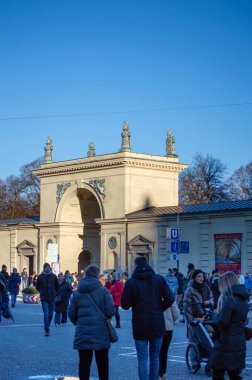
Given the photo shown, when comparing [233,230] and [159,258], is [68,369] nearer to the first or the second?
[233,230]

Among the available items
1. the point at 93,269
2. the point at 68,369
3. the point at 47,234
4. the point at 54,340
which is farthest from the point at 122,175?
the point at 93,269

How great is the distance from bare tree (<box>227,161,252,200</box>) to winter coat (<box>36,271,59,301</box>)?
62.3 meters

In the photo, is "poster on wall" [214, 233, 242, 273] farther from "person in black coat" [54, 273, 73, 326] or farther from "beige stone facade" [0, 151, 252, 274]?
"person in black coat" [54, 273, 73, 326]

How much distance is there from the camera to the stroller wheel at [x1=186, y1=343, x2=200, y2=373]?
1441 centimetres

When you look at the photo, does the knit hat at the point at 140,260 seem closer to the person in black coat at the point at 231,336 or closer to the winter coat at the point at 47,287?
the person in black coat at the point at 231,336

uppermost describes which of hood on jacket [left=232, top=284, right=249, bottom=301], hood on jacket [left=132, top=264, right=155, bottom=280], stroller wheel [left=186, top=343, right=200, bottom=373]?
hood on jacket [left=132, top=264, right=155, bottom=280]

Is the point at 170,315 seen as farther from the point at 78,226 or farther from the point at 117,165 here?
the point at 78,226

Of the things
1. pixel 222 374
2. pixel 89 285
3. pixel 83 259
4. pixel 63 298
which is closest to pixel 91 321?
pixel 89 285

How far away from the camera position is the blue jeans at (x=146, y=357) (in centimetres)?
1138

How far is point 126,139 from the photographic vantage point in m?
57.4

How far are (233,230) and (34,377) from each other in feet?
117

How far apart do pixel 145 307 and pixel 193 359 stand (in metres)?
3.62

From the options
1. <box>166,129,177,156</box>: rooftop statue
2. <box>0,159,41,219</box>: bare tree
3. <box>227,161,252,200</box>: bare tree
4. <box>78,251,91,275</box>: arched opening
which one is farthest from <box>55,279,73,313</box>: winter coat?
<box>0,159,41,219</box>: bare tree

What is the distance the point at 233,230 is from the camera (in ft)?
159
